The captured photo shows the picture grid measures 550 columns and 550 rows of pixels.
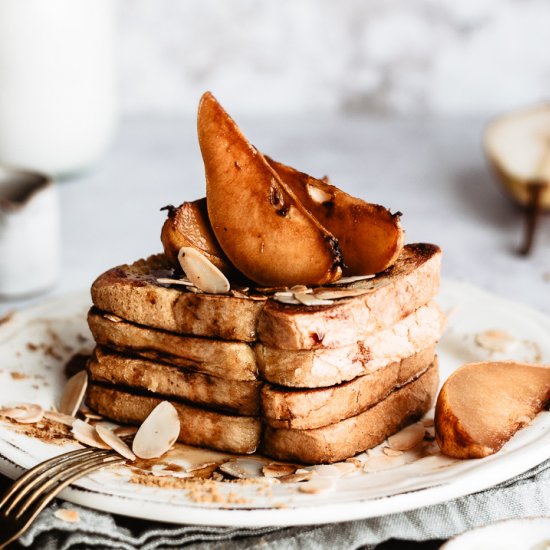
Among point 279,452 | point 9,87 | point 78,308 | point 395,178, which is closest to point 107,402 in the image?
point 279,452

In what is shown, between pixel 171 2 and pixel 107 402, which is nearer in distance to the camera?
pixel 107 402

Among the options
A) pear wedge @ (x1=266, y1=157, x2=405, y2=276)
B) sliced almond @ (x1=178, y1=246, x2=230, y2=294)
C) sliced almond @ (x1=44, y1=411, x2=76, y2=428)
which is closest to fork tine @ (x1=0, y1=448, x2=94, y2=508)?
sliced almond @ (x1=44, y1=411, x2=76, y2=428)

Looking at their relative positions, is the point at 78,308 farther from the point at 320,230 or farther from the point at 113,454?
the point at 320,230

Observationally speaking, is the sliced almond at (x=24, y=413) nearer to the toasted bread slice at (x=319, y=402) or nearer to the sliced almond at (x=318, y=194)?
the toasted bread slice at (x=319, y=402)

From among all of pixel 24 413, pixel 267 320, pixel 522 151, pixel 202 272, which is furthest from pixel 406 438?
pixel 522 151

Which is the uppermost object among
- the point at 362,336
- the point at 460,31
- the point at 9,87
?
the point at 460,31
